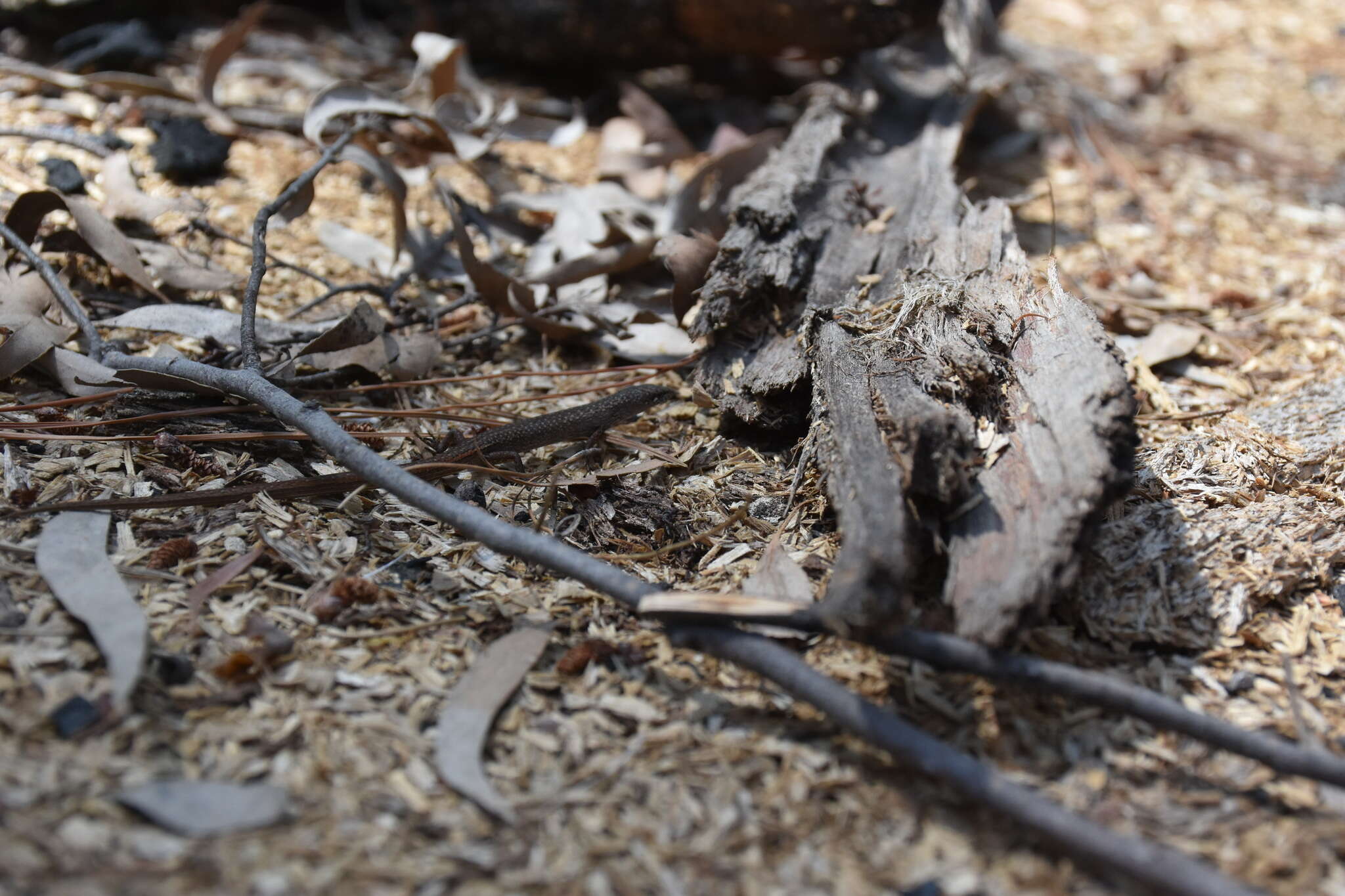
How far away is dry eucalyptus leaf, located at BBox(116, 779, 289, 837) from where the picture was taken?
1.22m

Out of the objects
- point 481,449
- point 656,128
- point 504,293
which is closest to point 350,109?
point 504,293

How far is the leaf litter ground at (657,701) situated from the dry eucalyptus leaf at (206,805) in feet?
0.06

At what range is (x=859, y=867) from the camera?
4.15 ft

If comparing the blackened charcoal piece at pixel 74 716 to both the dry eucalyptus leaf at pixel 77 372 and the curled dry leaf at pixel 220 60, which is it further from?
the curled dry leaf at pixel 220 60

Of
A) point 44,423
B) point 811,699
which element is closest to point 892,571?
point 811,699

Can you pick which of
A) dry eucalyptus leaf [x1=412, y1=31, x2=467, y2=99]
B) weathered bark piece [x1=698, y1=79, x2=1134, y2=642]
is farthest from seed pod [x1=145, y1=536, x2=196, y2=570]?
dry eucalyptus leaf [x1=412, y1=31, x2=467, y2=99]

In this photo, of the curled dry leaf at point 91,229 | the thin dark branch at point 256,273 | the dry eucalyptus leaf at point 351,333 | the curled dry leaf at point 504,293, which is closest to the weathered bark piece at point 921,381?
the curled dry leaf at point 504,293

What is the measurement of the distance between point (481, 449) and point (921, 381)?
872mm

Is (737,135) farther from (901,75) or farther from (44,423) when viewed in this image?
(44,423)

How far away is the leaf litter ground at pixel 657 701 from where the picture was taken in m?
1.25

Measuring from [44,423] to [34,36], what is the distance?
237 cm

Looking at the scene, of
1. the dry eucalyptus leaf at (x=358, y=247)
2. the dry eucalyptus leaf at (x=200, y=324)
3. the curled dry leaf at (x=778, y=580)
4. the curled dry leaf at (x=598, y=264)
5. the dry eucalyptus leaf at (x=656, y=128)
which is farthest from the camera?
the dry eucalyptus leaf at (x=656, y=128)

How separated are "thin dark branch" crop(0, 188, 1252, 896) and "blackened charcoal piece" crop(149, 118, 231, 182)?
1.18 meters

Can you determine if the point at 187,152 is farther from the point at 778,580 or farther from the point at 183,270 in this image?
the point at 778,580
